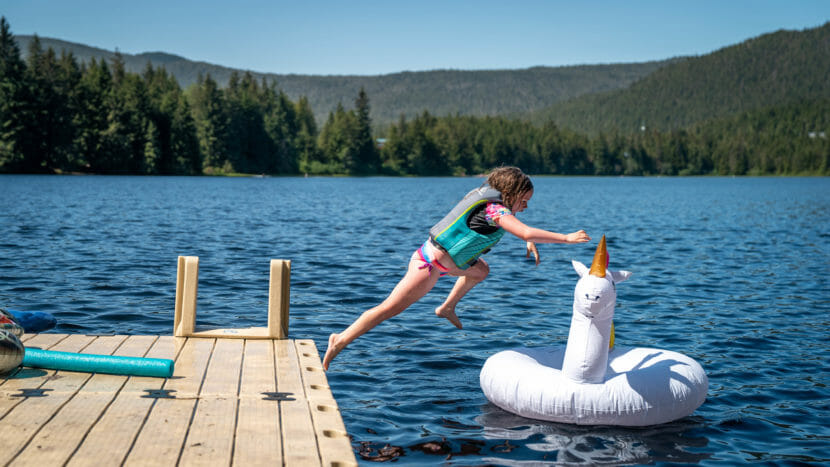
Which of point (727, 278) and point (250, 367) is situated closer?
point (250, 367)

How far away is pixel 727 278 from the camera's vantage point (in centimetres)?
2034

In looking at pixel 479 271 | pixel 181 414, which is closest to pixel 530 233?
pixel 479 271

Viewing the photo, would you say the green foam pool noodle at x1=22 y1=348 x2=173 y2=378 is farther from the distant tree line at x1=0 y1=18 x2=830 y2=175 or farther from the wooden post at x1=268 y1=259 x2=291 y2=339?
the distant tree line at x1=0 y1=18 x2=830 y2=175

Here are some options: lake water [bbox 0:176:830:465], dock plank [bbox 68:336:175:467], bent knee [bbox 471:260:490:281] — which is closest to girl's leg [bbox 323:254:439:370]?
bent knee [bbox 471:260:490:281]

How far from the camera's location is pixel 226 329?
9430mm

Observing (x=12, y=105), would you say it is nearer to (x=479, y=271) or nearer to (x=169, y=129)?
(x=169, y=129)

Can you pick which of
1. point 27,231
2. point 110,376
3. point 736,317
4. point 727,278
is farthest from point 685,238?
point 110,376

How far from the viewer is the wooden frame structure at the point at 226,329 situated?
914 cm

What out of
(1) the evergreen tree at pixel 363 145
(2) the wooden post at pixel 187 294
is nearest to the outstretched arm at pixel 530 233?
(2) the wooden post at pixel 187 294

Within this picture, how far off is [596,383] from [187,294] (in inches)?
190

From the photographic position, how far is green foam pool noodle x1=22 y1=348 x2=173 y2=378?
23.9 ft

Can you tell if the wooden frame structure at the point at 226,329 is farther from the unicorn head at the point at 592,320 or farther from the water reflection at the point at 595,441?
the unicorn head at the point at 592,320

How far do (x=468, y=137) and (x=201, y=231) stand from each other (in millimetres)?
166315

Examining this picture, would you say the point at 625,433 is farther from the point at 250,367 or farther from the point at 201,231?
the point at 201,231
